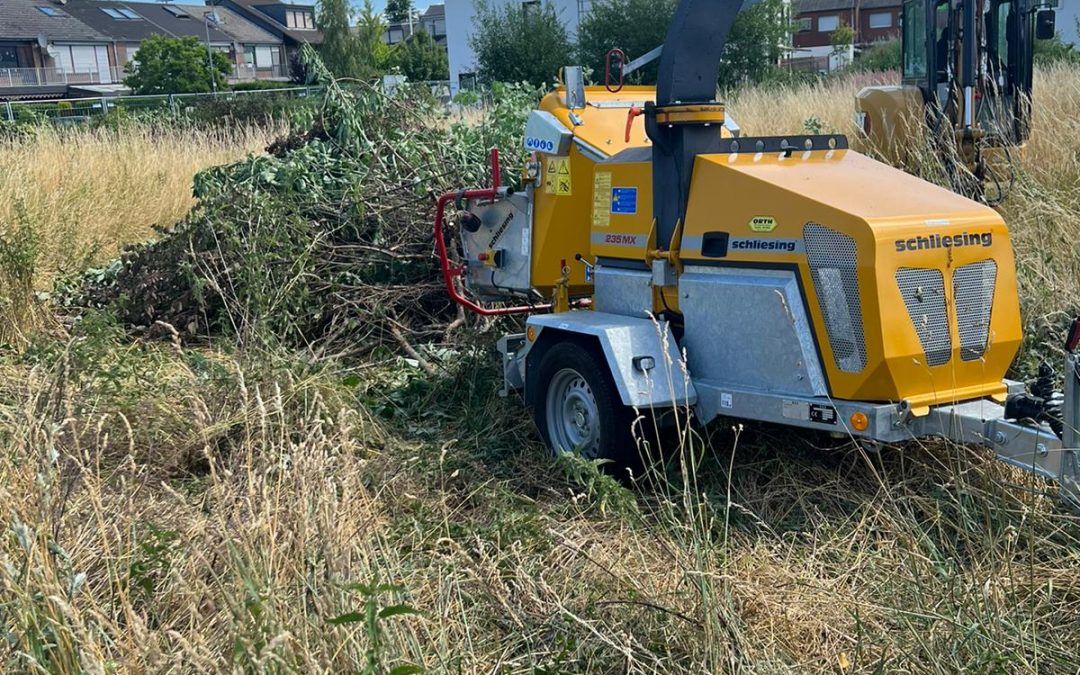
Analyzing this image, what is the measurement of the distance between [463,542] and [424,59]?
52.0 metres

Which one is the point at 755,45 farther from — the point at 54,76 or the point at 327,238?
the point at 54,76

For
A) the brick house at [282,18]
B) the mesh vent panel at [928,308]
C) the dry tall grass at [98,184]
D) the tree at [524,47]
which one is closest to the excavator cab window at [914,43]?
the mesh vent panel at [928,308]

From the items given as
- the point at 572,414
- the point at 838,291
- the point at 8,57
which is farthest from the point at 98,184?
the point at 8,57

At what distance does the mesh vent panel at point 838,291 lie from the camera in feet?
13.0

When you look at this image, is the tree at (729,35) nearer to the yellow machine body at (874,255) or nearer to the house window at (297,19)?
the yellow machine body at (874,255)

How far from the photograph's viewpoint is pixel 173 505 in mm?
4102

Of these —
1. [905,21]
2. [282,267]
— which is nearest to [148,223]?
[282,267]

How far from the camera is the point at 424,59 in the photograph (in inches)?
2115

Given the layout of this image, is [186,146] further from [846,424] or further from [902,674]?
[902,674]

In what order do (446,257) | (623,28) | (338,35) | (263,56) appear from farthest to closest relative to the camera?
1. (263,56)
2. (338,35)
3. (623,28)
4. (446,257)

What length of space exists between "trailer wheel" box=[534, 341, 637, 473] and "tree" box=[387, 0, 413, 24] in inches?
3381

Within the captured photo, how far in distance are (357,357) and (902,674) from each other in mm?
4707

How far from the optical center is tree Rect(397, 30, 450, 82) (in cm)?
4991

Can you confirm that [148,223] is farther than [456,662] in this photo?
Yes
